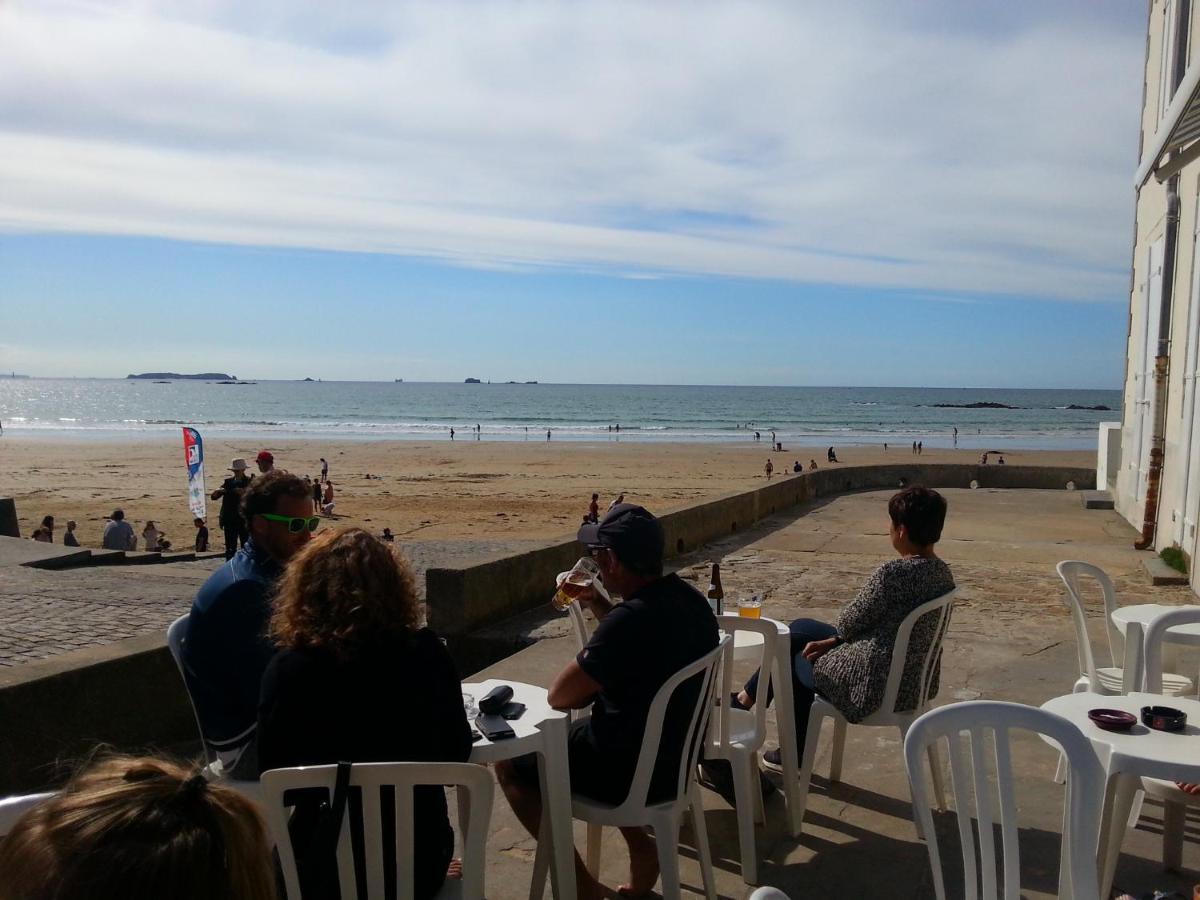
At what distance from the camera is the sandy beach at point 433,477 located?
68.0ft

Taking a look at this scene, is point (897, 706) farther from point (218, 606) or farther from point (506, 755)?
point (218, 606)

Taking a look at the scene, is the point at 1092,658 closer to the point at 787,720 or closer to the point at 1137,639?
the point at 1137,639

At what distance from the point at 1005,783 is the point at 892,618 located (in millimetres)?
1300

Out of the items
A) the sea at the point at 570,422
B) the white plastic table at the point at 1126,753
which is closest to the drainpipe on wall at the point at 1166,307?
the white plastic table at the point at 1126,753

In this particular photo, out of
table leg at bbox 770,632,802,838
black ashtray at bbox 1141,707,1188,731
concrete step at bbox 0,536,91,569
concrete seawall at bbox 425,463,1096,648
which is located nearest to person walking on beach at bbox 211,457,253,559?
concrete step at bbox 0,536,91,569

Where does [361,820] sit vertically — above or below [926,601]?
below

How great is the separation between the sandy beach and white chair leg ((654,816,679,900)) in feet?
40.4

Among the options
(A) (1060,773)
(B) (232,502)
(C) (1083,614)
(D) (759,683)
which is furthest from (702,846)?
(B) (232,502)

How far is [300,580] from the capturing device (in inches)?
95.1

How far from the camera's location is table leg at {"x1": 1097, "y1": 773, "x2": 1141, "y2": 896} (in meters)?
2.84

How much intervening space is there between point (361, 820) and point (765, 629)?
5.73 ft

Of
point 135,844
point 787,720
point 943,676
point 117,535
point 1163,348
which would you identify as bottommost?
point 117,535

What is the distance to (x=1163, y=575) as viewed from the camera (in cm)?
794

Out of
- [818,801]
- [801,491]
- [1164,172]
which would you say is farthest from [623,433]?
[818,801]
